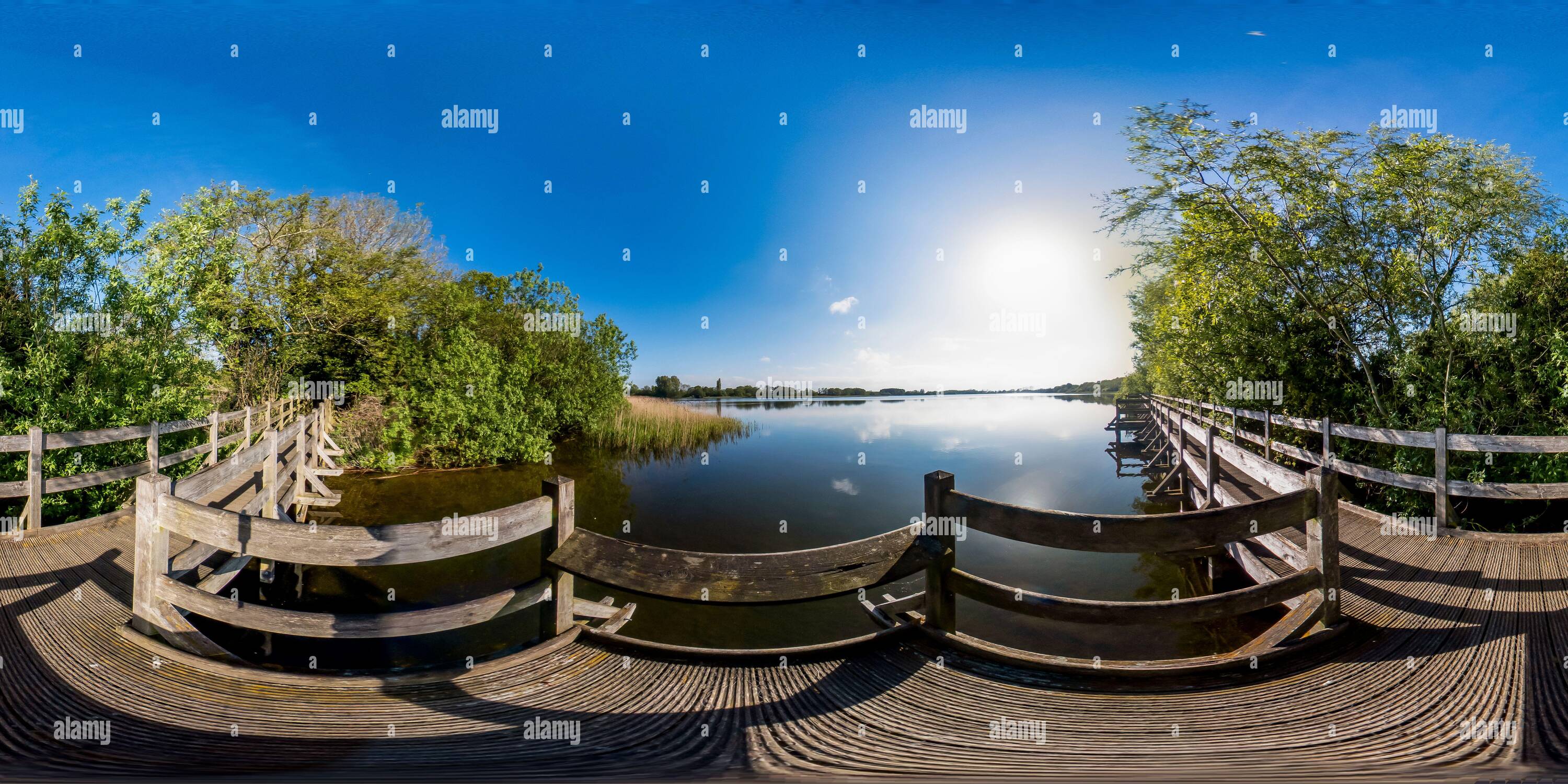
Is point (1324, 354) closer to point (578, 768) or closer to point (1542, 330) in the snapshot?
point (1542, 330)

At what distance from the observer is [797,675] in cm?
256

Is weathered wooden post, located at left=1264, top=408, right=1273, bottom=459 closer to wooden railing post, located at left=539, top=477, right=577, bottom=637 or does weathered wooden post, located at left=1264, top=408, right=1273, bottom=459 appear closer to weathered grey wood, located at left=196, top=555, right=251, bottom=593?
wooden railing post, located at left=539, top=477, right=577, bottom=637

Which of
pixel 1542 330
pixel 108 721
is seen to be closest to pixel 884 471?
pixel 1542 330

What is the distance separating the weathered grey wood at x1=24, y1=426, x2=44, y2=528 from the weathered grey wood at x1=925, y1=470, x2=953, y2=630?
906 centimetres

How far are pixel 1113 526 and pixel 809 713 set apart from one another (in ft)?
5.86

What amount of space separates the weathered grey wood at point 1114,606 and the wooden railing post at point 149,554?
4.64 metres

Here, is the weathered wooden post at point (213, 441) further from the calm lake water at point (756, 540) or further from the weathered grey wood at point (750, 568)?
the weathered grey wood at point (750, 568)

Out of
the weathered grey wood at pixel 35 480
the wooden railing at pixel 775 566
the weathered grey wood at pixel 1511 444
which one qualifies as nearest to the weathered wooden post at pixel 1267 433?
the weathered grey wood at pixel 1511 444

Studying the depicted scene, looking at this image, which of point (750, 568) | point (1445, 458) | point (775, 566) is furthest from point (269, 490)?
point (1445, 458)

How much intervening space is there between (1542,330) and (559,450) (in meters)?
22.9

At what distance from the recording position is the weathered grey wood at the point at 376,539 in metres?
2.60

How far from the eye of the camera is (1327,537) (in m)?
2.99

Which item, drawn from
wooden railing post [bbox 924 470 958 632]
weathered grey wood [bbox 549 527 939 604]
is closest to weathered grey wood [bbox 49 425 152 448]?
weathered grey wood [bbox 549 527 939 604]

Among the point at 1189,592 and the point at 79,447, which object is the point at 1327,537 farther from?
the point at 79,447
